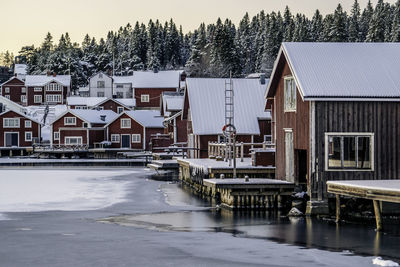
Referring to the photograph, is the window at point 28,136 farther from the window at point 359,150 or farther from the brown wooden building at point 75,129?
the window at point 359,150

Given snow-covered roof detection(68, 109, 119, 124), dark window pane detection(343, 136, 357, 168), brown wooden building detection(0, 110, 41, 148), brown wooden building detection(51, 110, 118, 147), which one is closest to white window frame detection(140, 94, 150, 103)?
snow-covered roof detection(68, 109, 119, 124)

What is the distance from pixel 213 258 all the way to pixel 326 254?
3.23 m

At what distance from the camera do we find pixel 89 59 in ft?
559

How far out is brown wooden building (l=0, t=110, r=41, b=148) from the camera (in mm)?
92125

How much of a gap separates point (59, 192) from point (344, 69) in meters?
18.0

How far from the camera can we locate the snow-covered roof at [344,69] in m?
27.8

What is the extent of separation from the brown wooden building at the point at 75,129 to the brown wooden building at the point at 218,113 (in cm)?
4004

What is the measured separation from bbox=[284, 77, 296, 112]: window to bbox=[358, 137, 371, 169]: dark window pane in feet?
12.0

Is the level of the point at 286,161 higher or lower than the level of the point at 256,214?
higher

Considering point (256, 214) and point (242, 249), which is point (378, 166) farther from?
point (242, 249)

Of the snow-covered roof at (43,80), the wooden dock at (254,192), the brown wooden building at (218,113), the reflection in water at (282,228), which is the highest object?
the snow-covered roof at (43,80)

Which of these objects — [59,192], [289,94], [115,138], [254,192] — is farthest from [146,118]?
[254,192]

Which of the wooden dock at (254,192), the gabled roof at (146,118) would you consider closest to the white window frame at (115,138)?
the gabled roof at (146,118)

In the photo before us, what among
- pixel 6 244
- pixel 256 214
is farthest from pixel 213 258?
pixel 256 214
